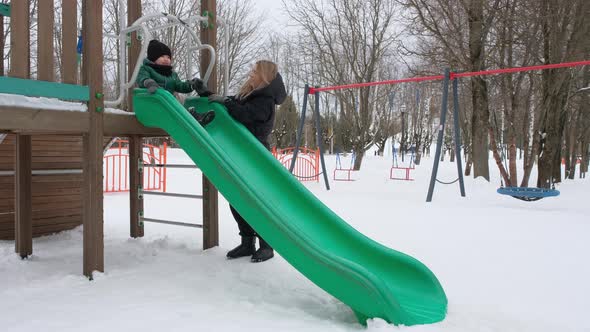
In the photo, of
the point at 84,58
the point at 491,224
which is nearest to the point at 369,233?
the point at 491,224

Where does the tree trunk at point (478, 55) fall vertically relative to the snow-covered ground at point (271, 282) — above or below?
above

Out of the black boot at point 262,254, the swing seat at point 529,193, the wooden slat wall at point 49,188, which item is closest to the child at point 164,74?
the black boot at point 262,254

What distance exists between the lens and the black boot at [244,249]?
4156 millimetres

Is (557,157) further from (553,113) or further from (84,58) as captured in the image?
(84,58)

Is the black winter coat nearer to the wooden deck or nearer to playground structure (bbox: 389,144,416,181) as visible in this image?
the wooden deck

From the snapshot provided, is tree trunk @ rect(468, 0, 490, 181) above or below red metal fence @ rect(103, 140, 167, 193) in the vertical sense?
above

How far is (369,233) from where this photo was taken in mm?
5258

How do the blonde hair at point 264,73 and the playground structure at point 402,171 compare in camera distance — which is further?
the playground structure at point 402,171

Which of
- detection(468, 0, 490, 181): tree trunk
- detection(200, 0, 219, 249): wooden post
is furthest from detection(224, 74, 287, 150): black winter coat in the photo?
detection(468, 0, 490, 181): tree trunk

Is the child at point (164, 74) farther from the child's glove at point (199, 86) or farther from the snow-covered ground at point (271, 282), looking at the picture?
the snow-covered ground at point (271, 282)

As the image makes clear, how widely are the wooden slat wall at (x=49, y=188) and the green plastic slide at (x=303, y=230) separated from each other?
6.03 ft

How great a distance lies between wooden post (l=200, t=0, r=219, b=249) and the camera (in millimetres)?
4543

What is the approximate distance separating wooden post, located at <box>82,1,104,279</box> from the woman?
1.12 metres

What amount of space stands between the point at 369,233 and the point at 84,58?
3.55m
